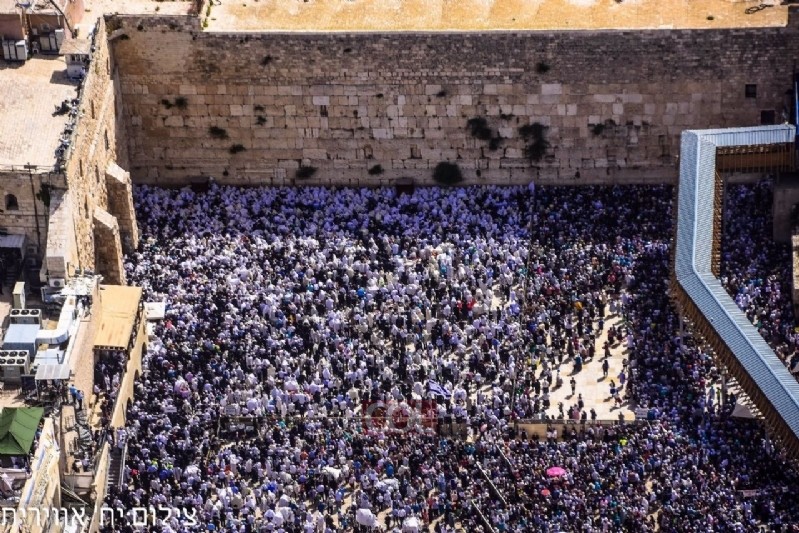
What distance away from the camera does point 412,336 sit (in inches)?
3435

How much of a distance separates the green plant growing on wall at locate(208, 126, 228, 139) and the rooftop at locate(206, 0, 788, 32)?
3945 millimetres

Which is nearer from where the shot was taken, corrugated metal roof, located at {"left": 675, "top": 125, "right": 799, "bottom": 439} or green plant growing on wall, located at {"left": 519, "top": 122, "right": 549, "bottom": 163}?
corrugated metal roof, located at {"left": 675, "top": 125, "right": 799, "bottom": 439}

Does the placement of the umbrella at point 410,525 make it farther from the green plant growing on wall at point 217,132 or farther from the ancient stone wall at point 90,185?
the green plant growing on wall at point 217,132

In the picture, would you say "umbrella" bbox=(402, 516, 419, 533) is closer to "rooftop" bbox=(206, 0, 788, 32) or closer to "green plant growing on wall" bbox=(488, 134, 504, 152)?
"green plant growing on wall" bbox=(488, 134, 504, 152)

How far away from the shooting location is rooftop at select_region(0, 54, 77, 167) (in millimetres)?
86750

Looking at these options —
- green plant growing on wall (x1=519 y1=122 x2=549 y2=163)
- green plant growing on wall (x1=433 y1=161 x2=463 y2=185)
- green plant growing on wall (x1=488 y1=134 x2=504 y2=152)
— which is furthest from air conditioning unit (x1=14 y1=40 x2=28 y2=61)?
green plant growing on wall (x1=519 y1=122 x2=549 y2=163)

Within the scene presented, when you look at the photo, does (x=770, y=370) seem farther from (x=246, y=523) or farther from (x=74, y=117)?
(x=74, y=117)

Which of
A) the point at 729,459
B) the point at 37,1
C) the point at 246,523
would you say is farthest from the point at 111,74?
the point at 729,459

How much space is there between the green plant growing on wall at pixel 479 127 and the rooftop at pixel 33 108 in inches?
587

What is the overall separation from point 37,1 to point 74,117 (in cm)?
647

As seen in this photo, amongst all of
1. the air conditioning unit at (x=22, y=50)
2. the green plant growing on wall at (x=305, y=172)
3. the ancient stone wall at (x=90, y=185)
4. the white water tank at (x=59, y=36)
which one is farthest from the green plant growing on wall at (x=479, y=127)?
the air conditioning unit at (x=22, y=50)

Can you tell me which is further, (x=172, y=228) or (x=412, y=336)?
(x=172, y=228)

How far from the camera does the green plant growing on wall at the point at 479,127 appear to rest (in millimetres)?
95125

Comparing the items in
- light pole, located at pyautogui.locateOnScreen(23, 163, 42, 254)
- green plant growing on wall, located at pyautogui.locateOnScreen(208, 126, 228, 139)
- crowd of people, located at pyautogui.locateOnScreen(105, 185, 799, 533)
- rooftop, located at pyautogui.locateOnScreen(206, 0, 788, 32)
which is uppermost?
rooftop, located at pyautogui.locateOnScreen(206, 0, 788, 32)
